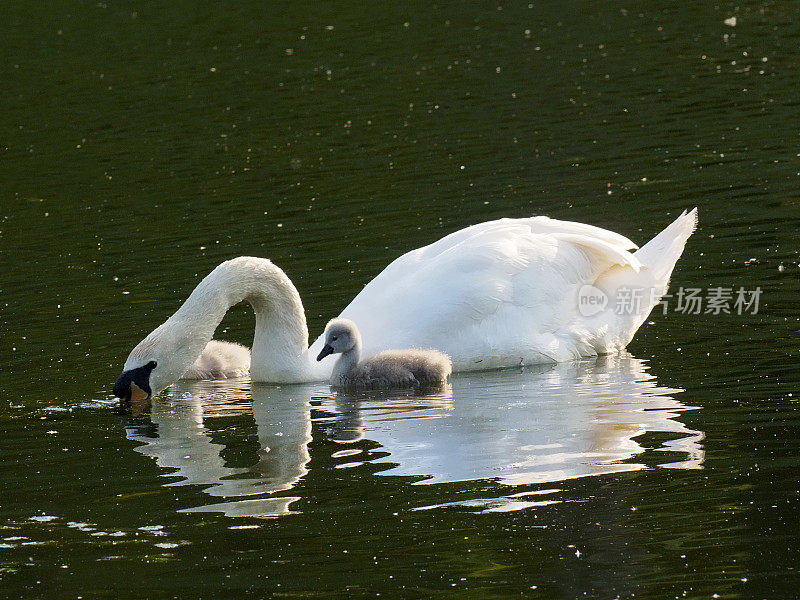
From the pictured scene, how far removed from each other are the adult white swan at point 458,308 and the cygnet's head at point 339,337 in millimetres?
281

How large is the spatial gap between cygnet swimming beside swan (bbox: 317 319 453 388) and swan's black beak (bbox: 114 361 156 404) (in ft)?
3.97

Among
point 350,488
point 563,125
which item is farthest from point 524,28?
point 350,488

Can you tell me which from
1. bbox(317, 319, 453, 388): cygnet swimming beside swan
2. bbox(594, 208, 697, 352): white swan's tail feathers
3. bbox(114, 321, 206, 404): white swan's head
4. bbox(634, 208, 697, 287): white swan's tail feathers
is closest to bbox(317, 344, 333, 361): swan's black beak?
bbox(317, 319, 453, 388): cygnet swimming beside swan

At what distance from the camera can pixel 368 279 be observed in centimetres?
1301

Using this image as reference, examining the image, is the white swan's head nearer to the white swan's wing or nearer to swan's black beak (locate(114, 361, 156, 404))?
swan's black beak (locate(114, 361, 156, 404))

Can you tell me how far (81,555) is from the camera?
22.6ft

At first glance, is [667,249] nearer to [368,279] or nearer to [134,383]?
[368,279]

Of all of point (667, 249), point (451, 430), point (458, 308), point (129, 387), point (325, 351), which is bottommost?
point (451, 430)

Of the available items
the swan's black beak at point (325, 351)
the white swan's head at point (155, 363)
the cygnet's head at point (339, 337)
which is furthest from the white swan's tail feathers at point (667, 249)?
the white swan's head at point (155, 363)

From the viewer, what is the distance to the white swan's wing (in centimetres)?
1052

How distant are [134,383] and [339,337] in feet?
4.82

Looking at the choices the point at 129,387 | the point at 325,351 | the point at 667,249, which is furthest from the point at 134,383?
the point at 667,249

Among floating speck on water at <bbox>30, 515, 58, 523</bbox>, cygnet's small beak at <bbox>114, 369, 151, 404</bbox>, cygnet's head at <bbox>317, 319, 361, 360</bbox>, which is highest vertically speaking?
cygnet's head at <bbox>317, 319, 361, 360</bbox>

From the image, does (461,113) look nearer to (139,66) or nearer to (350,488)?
(139,66)
